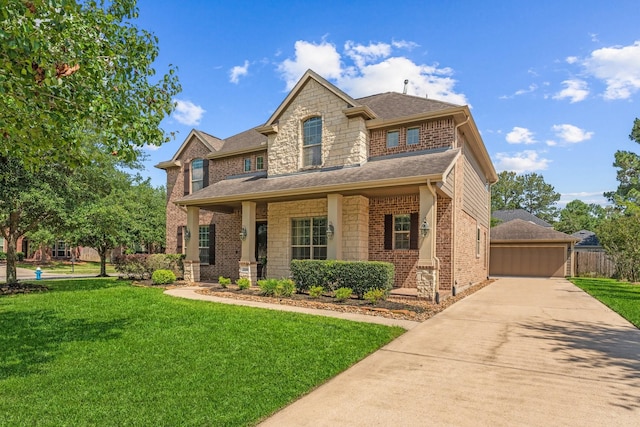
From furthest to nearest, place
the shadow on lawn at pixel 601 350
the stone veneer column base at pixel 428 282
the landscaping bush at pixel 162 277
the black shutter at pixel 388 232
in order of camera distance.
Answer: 1. the landscaping bush at pixel 162 277
2. the black shutter at pixel 388 232
3. the stone veneer column base at pixel 428 282
4. the shadow on lawn at pixel 601 350

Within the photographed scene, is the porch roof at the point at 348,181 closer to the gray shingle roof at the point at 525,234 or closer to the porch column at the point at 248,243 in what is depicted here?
the porch column at the point at 248,243

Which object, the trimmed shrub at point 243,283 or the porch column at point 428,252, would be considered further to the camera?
the trimmed shrub at point 243,283

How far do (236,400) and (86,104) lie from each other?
4475 mm

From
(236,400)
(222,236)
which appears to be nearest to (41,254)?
(222,236)

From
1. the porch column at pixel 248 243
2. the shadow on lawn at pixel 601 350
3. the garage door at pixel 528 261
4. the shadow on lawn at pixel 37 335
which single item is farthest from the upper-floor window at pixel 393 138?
the garage door at pixel 528 261

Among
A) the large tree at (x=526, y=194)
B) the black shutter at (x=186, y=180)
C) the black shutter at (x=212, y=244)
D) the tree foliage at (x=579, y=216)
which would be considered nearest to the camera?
the black shutter at (x=212, y=244)

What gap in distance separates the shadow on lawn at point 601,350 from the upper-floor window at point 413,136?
702 centimetres

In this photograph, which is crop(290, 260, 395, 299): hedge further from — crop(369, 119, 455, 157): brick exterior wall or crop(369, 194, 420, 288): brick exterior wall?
crop(369, 119, 455, 157): brick exterior wall

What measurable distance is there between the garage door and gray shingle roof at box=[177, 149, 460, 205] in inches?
619

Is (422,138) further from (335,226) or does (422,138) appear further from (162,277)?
(162,277)

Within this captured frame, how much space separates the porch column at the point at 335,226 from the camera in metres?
11.3

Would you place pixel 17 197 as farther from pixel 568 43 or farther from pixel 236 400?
pixel 568 43

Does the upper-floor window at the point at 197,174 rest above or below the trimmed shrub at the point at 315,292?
above

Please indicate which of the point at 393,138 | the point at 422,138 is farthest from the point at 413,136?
the point at 393,138
